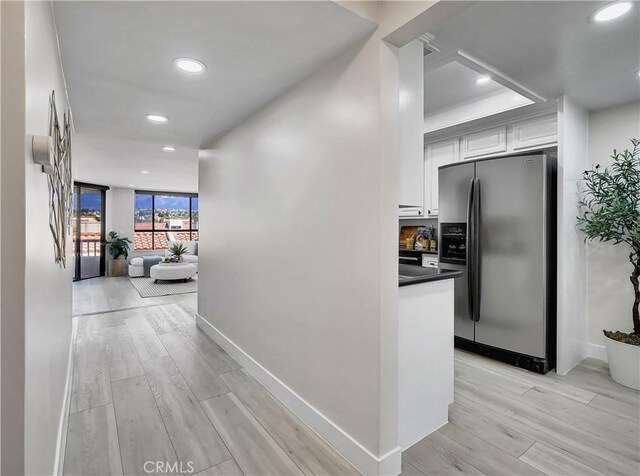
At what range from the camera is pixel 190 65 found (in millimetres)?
1924

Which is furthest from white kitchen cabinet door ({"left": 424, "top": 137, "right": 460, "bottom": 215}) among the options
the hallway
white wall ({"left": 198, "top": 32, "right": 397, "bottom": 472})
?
the hallway

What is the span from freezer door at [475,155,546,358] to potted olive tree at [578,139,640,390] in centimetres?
47

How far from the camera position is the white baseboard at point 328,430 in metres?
1.58

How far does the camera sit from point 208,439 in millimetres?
1872

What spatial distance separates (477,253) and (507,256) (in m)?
0.25

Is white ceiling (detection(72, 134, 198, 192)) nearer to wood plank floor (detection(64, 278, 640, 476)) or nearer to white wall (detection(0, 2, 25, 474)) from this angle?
wood plank floor (detection(64, 278, 640, 476))

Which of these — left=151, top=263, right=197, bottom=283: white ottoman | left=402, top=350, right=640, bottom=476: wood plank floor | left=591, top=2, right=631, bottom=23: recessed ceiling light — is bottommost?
left=402, top=350, right=640, bottom=476: wood plank floor

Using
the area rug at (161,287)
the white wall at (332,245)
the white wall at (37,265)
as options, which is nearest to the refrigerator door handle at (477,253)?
the white wall at (332,245)

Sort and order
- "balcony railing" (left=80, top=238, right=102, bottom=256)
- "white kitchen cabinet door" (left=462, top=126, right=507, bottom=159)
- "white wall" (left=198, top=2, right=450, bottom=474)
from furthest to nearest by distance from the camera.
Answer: "balcony railing" (left=80, top=238, right=102, bottom=256) < "white kitchen cabinet door" (left=462, top=126, right=507, bottom=159) < "white wall" (left=198, top=2, right=450, bottom=474)

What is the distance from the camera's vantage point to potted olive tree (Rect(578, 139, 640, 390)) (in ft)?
8.31

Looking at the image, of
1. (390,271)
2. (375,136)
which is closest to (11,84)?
(375,136)

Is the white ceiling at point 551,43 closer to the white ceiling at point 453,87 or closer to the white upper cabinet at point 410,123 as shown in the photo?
the white upper cabinet at point 410,123

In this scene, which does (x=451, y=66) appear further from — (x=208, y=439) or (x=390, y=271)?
(x=208, y=439)

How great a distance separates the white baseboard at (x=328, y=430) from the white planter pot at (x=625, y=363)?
2.19 m
